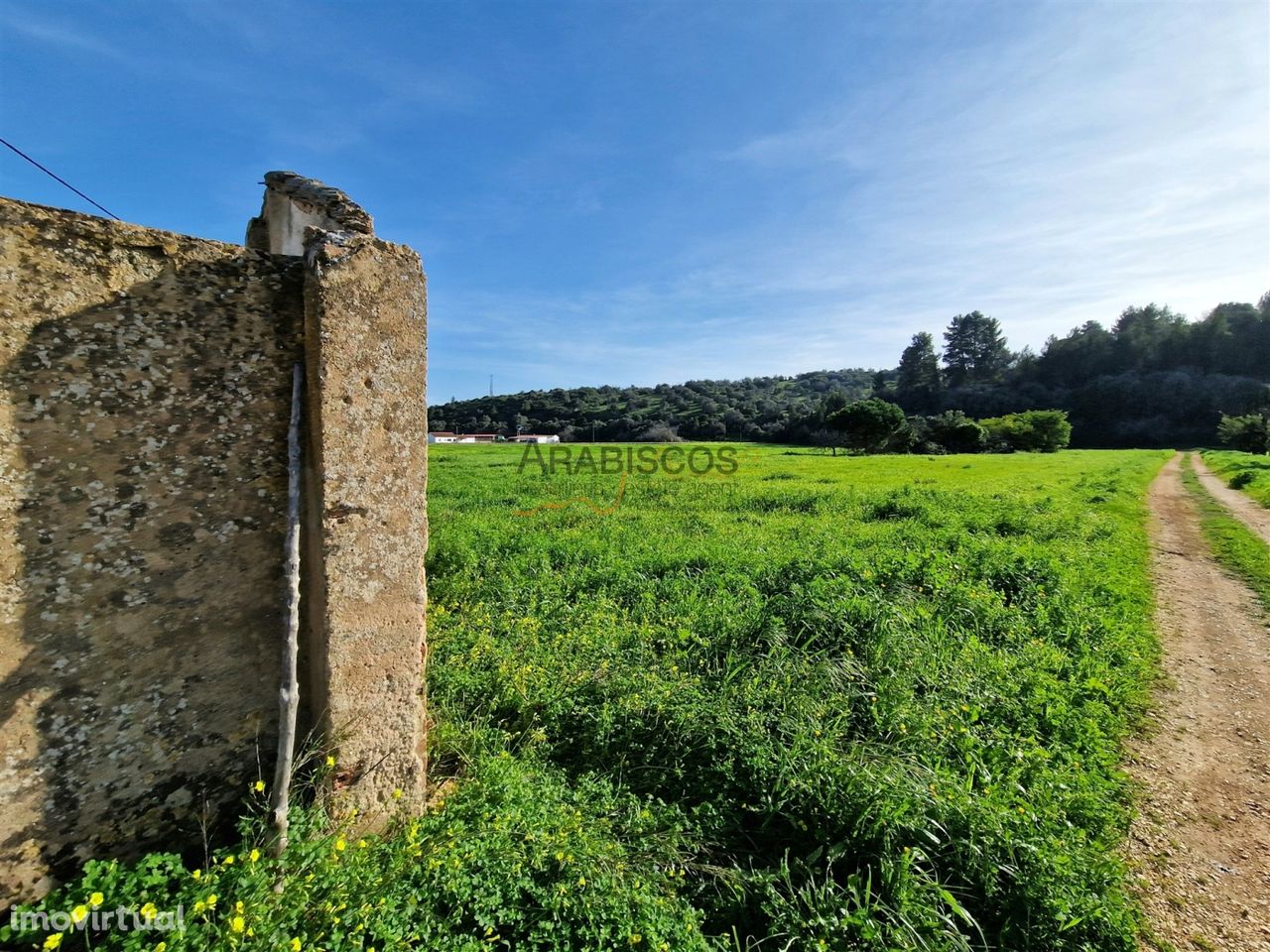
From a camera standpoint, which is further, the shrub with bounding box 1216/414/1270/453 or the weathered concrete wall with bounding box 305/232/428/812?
the shrub with bounding box 1216/414/1270/453

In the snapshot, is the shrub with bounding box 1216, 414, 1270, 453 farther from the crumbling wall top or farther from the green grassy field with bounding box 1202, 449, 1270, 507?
the crumbling wall top

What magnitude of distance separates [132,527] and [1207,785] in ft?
27.8

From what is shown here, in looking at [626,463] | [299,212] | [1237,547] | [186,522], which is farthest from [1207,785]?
[626,463]

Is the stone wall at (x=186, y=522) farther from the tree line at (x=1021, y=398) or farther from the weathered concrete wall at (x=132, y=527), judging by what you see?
the tree line at (x=1021, y=398)

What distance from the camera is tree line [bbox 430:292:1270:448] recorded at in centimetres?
6950

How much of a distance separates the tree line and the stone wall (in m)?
60.8

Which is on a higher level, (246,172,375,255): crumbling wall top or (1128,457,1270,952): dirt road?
(246,172,375,255): crumbling wall top

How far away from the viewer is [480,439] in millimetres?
56281

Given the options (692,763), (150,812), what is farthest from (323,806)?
(692,763)

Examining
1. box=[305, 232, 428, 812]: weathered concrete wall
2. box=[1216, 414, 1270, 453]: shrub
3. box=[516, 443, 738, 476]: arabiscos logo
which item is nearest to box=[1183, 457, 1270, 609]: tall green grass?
box=[305, 232, 428, 812]: weathered concrete wall

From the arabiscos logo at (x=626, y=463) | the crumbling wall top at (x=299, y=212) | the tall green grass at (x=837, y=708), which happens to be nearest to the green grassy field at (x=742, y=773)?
the tall green grass at (x=837, y=708)

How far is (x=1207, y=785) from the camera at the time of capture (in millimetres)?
4762

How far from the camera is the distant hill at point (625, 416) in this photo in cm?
6944

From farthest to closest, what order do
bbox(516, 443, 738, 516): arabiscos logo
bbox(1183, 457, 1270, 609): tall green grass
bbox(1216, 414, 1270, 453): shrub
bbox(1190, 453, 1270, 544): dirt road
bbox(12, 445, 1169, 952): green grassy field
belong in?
bbox(1216, 414, 1270, 453): shrub < bbox(516, 443, 738, 516): arabiscos logo < bbox(1190, 453, 1270, 544): dirt road < bbox(1183, 457, 1270, 609): tall green grass < bbox(12, 445, 1169, 952): green grassy field
